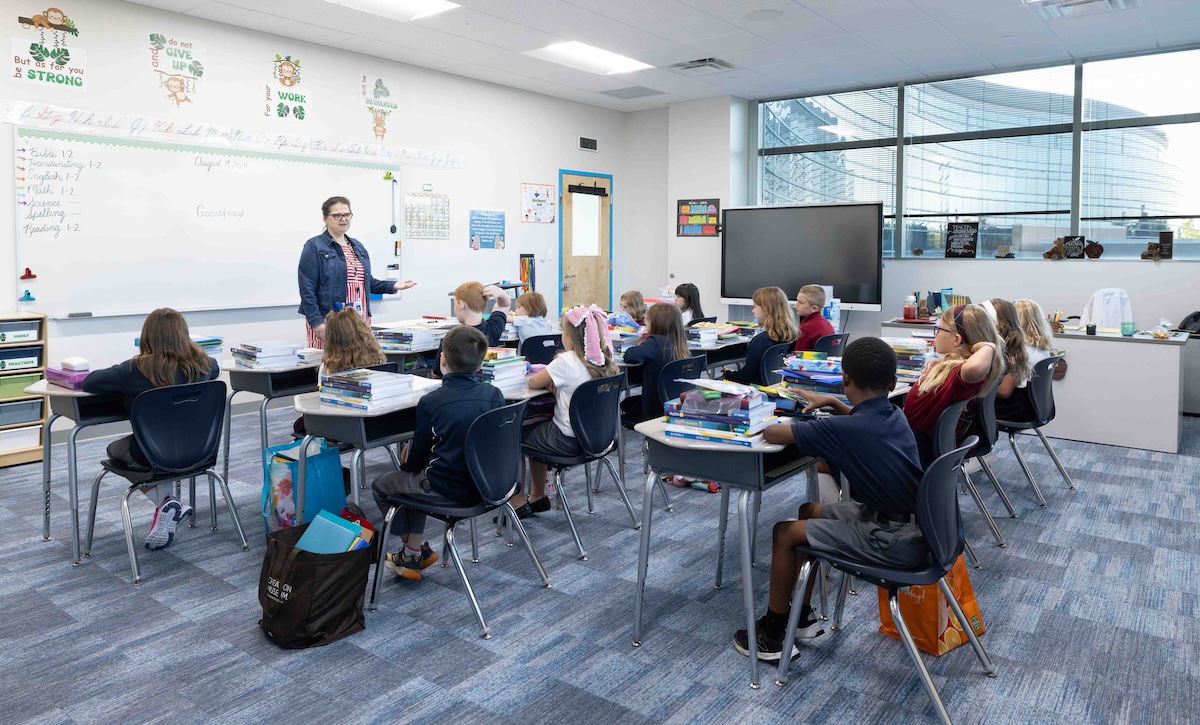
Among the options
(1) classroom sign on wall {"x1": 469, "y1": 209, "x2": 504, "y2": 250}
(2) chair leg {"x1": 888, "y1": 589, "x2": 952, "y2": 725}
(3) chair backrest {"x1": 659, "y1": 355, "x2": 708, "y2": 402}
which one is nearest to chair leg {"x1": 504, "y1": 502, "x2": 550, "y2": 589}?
(3) chair backrest {"x1": 659, "y1": 355, "x2": 708, "y2": 402}

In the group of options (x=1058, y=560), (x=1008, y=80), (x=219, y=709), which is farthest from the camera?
(x=1008, y=80)

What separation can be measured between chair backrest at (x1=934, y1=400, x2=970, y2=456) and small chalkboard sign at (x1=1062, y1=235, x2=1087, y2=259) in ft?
16.5

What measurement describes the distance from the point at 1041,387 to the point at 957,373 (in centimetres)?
135

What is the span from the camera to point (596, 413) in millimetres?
3715

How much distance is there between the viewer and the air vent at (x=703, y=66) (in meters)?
7.44

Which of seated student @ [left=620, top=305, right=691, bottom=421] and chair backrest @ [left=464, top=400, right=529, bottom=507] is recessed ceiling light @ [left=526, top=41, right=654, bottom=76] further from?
chair backrest @ [left=464, top=400, right=529, bottom=507]

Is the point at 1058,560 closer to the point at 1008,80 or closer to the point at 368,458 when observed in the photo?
the point at 368,458

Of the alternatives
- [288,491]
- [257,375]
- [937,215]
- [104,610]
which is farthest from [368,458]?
[937,215]

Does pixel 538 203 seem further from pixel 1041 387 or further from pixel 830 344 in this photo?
pixel 1041 387

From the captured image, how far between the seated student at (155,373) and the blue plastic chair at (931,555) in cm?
268

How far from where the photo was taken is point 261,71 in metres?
6.42

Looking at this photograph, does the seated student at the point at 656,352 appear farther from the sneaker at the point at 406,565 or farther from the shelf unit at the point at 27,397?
the shelf unit at the point at 27,397

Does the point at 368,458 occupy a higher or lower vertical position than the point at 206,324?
lower

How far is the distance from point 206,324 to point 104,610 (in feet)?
11.6
